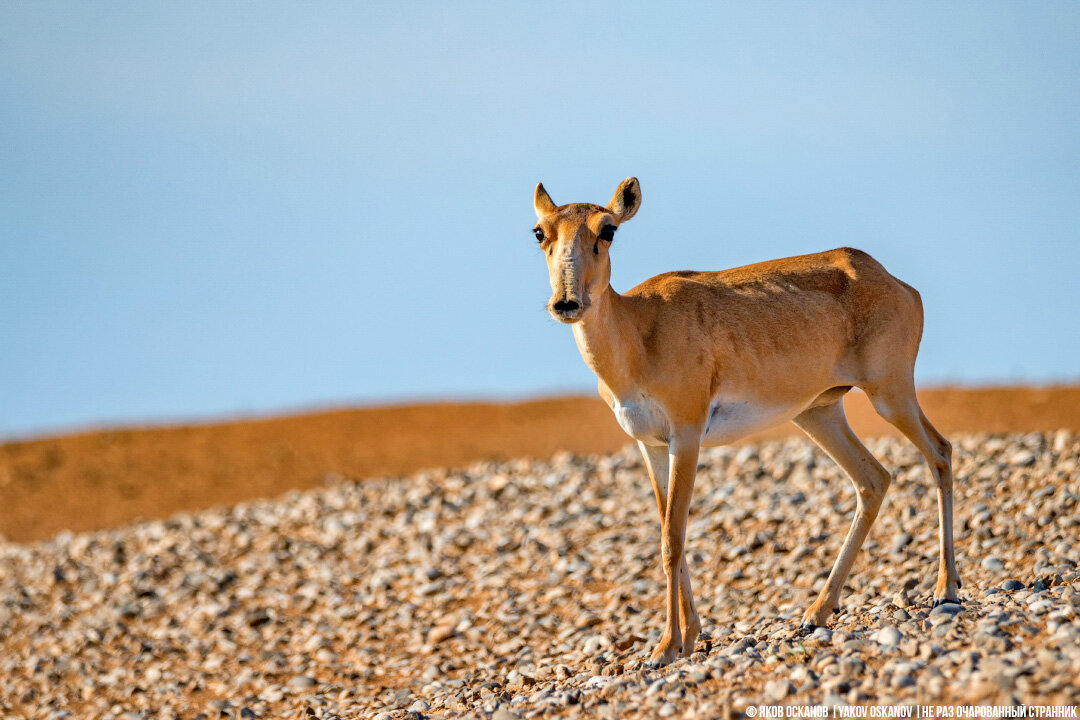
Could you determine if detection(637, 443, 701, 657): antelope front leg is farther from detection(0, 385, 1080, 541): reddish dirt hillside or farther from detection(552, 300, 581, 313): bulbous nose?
detection(0, 385, 1080, 541): reddish dirt hillside

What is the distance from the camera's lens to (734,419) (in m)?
9.29

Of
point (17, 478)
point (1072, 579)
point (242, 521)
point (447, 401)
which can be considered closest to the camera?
point (1072, 579)

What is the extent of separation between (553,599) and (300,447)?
534 inches

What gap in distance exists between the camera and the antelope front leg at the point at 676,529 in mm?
8719

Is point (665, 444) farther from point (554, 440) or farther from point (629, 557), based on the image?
point (554, 440)

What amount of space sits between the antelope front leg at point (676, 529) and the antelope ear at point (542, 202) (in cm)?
212

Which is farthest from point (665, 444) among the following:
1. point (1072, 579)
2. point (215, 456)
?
point (215, 456)

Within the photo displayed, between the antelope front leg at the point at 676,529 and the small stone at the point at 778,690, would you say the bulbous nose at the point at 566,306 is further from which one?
the small stone at the point at 778,690

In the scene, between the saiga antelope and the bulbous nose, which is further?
the saiga antelope

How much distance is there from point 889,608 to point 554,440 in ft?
43.0

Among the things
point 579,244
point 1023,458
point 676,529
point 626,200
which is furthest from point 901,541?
point 579,244

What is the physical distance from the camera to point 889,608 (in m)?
9.94

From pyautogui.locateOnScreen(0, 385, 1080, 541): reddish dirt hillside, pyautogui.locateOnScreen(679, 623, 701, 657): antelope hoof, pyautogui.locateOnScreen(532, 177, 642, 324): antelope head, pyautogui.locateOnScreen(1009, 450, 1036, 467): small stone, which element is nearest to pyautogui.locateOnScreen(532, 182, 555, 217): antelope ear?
pyautogui.locateOnScreen(532, 177, 642, 324): antelope head

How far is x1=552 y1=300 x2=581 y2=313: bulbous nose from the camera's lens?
26.1 feet
